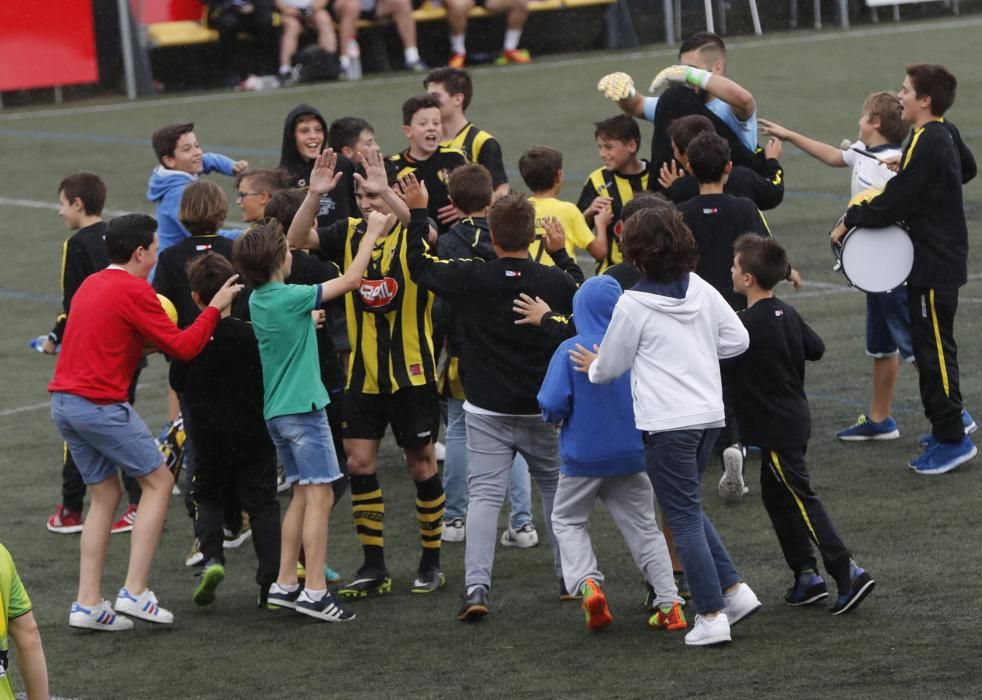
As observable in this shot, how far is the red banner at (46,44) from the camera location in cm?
2120

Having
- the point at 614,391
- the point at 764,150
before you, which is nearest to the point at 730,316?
the point at 614,391

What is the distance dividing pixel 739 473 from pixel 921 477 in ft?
4.25

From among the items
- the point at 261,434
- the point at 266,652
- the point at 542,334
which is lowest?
the point at 266,652

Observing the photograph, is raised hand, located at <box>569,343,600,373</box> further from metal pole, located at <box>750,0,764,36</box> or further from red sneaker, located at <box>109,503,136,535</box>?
metal pole, located at <box>750,0,764,36</box>

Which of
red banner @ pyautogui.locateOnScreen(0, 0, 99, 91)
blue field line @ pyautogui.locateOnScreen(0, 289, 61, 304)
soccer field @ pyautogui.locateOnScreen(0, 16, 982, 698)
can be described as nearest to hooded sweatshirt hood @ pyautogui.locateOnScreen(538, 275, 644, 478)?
soccer field @ pyautogui.locateOnScreen(0, 16, 982, 698)

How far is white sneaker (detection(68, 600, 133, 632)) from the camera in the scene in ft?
24.1

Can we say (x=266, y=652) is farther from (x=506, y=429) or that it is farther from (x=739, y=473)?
(x=739, y=473)

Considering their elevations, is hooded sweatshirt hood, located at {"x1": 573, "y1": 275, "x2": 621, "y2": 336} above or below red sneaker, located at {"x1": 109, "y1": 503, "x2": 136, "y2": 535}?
above

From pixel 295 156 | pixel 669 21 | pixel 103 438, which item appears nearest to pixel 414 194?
pixel 103 438

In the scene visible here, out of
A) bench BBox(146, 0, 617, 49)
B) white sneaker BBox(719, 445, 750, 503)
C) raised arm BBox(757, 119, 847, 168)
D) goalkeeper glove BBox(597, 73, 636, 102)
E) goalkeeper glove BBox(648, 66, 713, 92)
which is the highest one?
bench BBox(146, 0, 617, 49)

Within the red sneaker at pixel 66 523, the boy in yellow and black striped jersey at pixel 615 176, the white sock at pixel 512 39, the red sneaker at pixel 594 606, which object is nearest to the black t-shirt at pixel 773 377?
the red sneaker at pixel 594 606

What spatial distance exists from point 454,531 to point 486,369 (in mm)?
1600

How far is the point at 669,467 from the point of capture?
6.49 metres

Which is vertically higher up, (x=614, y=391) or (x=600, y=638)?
(x=614, y=391)
